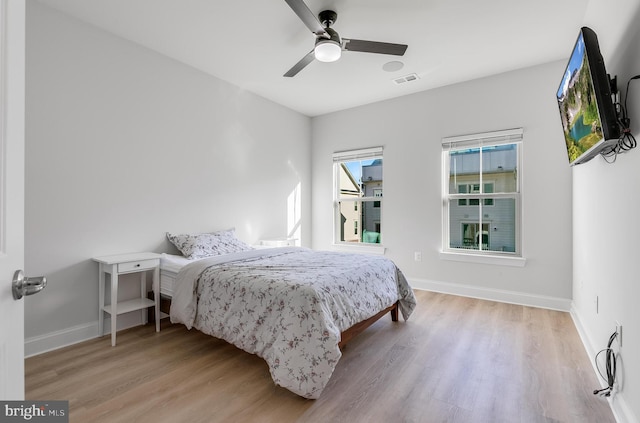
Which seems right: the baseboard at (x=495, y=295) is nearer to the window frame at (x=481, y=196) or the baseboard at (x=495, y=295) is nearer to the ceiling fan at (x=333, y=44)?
the window frame at (x=481, y=196)

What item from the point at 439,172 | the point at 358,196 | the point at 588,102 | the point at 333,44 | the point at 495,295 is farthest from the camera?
the point at 358,196

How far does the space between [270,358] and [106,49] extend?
303 centimetres

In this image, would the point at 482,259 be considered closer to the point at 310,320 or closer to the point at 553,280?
the point at 553,280

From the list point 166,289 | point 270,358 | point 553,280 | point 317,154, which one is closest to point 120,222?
point 166,289

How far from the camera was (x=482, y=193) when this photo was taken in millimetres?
3842

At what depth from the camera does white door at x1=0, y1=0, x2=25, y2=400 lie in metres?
0.79

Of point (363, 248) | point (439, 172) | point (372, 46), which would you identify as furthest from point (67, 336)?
point (439, 172)

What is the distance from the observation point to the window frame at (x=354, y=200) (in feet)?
15.3

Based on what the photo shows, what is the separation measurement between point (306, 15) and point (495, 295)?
357 cm

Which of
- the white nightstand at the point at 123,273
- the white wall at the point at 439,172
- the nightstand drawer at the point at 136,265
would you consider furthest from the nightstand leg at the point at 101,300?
the white wall at the point at 439,172

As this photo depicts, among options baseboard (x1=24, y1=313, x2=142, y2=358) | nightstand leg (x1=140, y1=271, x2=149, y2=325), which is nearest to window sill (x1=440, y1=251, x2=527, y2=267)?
nightstand leg (x1=140, y1=271, x2=149, y2=325)

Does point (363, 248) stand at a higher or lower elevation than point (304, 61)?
lower

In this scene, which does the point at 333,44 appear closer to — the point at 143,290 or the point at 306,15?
the point at 306,15

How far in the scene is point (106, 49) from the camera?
280 centimetres
